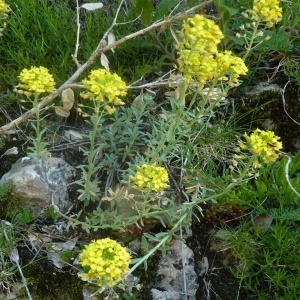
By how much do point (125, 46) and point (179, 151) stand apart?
0.69 m

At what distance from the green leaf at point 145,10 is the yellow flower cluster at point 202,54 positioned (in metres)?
0.81

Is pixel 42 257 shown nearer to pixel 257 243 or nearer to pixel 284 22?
pixel 257 243

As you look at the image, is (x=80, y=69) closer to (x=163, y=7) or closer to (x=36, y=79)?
(x=36, y=79)

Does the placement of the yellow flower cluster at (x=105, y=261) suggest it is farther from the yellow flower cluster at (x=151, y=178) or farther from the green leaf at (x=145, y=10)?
the green leaf at (x=145, y=10)

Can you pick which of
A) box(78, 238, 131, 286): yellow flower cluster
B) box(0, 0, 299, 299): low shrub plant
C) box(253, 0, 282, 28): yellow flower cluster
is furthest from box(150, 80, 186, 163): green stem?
box(78, 238, 131, 286): yellow flower cluster

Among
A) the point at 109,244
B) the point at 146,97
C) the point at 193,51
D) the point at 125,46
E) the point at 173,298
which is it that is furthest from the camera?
the point at 125,46

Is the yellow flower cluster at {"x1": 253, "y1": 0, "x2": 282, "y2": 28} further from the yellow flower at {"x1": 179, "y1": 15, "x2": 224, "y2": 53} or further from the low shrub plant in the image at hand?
the yellow flower at {"x1": 179, "y1": 15, "x2": 224, "y2": 53}

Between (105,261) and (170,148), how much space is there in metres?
0.73

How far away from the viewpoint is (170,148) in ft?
7.48

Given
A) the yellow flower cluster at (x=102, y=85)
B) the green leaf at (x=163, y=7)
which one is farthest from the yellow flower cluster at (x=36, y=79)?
the green leaf at (x=163, y=7)

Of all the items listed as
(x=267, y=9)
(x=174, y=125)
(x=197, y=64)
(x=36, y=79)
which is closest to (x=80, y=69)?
(x=36, y=79)

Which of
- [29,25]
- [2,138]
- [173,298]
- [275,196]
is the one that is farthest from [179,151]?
[29,25]

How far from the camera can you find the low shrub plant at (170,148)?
1994 mm

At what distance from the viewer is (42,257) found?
2260 millimetres
